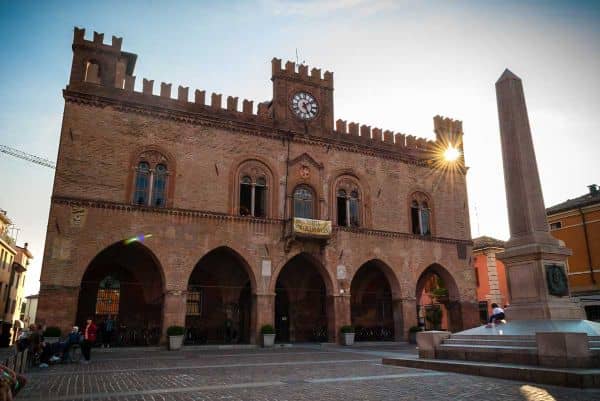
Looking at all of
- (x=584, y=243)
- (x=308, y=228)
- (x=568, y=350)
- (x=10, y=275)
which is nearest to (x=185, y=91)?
(x=308, y=228)

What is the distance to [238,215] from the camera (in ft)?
68.4

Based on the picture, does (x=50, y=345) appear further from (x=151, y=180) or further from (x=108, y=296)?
(x=151, y=180)

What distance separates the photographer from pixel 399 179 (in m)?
26.0

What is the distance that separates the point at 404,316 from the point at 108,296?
14.9 meters

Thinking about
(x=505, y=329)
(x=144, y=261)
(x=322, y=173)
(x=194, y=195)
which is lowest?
(x=505, y=329)

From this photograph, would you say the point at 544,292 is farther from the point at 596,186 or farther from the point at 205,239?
the point at 596,186

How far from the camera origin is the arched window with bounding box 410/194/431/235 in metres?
26.1

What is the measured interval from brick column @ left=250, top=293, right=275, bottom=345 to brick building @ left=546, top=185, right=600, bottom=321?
18.9 meters

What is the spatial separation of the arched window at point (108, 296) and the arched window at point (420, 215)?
16225mm

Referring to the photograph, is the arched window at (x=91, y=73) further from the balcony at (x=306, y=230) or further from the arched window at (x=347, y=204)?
the arched window at (x=347, y=204)

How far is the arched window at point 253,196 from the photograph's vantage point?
21.6m

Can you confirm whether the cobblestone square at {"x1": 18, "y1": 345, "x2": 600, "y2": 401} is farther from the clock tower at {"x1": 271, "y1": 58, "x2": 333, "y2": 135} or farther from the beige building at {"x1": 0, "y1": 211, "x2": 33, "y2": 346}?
the beige building at {"x1": 0, "y1": 211, "x2": 33, "y2": 346}

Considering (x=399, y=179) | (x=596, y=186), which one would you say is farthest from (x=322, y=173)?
(x=596, y=186)

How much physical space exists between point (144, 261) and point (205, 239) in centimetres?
358
